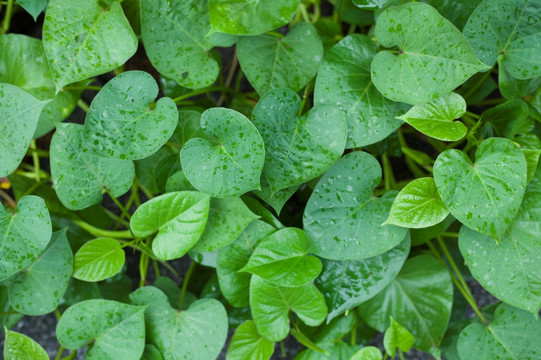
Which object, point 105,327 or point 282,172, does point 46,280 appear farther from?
point 282,172

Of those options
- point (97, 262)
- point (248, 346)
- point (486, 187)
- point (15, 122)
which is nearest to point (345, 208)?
point (486, 187)

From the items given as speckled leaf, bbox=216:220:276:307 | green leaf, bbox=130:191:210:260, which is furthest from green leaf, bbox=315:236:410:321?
green leaf, bbox=130:191:210:260

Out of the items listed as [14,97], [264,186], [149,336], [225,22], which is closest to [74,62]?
[14,97]

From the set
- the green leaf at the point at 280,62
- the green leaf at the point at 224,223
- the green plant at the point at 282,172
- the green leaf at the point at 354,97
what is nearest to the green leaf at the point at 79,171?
the green plant at the point at 282,172

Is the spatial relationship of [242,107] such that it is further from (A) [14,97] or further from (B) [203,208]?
(A) [14,97]

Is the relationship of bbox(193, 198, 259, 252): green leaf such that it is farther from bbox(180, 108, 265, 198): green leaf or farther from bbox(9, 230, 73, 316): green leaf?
bbox(9, 230, 73, 316): green leaf

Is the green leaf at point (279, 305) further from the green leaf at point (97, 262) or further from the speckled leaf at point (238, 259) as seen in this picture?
the green leaf at point (97, 262)
